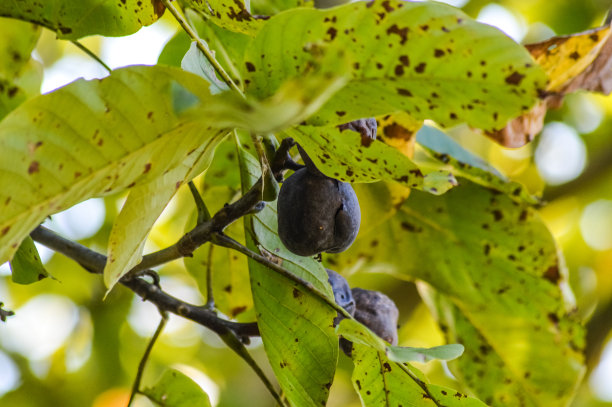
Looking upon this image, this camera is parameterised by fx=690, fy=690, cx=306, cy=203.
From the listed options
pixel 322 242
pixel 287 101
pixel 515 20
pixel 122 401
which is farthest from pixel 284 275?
pixel 515 20

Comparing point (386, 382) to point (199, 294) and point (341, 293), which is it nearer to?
point (341, 293)

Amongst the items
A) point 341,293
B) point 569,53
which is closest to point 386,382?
point 341,293

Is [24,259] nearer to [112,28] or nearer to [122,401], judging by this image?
[112,28]

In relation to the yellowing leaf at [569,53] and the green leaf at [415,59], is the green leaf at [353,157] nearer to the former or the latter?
the green leaf at [415,59]

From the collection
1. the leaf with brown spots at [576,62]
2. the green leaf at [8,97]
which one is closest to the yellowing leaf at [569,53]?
the leaf with brown spots at [576,62]

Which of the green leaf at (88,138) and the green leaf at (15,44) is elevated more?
the green leaf at (15,44)

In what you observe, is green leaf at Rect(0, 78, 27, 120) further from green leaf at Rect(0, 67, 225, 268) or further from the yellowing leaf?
the yellowing leaf

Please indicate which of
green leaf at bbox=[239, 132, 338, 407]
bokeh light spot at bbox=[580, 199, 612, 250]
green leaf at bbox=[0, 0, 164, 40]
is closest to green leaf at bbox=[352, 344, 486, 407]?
green leaf at bbox=[239, 132, 338, 407]
